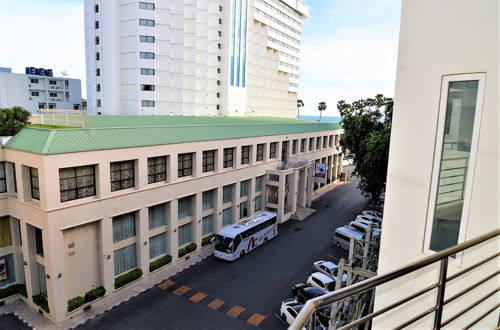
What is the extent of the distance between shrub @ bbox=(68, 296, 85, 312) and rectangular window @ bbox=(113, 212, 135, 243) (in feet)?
11.6

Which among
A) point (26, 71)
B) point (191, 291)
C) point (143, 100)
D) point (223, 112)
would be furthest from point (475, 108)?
point (26, 71)

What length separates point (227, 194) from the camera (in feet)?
97.3

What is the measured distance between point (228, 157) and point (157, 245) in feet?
31.6

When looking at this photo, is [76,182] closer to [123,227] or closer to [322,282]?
[123,227]

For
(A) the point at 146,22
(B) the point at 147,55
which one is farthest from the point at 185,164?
(A) the point at 146,22

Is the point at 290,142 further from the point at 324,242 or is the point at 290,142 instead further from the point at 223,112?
the point at 223,112

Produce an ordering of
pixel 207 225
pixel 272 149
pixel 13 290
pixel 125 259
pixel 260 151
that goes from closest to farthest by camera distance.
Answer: pixel 13 290, pixel 125 259, pixel 207 225, pixel 260 151, pixel 272 149

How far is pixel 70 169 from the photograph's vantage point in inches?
699

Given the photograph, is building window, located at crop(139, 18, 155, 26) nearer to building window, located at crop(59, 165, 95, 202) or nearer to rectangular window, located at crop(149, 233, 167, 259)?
building window, located at crop(59, 165, 95, 202)

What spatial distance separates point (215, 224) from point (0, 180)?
15124mm

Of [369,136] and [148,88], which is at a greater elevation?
[148,88]

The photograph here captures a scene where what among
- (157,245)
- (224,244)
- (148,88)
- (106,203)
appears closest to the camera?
(106,203)

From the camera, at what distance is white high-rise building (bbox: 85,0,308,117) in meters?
41.9

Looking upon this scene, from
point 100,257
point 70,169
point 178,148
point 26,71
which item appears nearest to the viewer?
point 70,169
